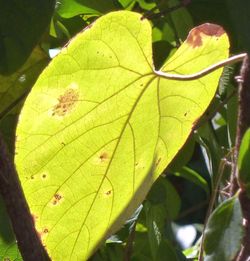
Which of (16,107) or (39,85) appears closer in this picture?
(39,85)

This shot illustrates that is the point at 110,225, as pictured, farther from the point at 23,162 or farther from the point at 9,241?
the point at 9,241

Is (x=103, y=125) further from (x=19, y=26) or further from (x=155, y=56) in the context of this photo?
(x=155, y=56)

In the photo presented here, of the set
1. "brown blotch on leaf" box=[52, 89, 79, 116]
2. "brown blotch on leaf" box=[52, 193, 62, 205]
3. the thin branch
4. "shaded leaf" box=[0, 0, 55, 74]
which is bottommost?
"brown blotch on leaf" box=[52, 193, 62, 205]

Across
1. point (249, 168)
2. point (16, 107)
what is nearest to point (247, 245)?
point (249, 168)

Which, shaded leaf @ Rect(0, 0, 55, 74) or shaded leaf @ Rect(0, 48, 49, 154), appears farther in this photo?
shaded leaf @ Rect(0, 48, 49, 154)

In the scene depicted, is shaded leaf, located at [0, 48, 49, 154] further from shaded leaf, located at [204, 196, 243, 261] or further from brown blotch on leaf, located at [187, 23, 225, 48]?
shaded leaf, located at [204, 196, 243, 261]

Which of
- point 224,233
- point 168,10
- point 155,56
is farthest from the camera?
point 155,56

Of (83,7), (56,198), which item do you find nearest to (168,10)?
(83,7)

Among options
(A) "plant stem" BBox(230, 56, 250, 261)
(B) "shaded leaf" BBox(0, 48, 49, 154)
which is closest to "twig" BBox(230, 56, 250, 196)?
(A) "plant stem" BBox(230, 56, 250, 261)
